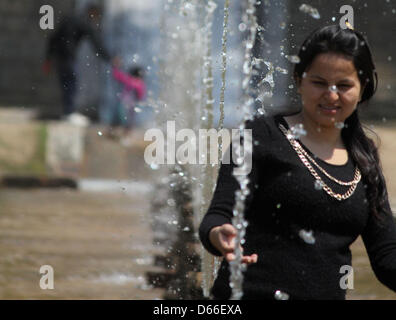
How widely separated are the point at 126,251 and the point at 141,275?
68 cm

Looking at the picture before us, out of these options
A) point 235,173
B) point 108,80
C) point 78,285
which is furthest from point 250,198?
point 108,80

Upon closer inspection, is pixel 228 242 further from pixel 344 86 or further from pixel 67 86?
pixel 67 86

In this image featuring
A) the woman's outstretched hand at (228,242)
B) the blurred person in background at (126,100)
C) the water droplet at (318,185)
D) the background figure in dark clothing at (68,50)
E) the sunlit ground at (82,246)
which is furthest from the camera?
the blurred person in background at (126,100)

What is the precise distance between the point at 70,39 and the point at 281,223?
9.21 meters

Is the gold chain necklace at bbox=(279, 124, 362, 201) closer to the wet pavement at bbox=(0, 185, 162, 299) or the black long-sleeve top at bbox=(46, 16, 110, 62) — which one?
the wet pavement at bbox=(0, 185, 162, 299)

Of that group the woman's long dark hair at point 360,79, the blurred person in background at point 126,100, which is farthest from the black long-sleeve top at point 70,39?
the woman's long dark hair at point 360,79

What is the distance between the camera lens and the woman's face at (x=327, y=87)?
5.82 ft

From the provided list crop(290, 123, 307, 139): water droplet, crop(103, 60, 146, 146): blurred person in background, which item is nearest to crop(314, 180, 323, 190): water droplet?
crop(290, 123, 307, 139): water droplet

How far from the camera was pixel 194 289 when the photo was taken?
11.1 feet

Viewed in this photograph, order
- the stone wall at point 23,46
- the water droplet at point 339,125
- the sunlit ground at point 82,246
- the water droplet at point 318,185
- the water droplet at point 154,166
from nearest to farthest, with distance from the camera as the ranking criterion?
1. the water droplet at point 318,185
2. the water droplet at point 339,125
3. the sunlit ground at point 82,246
4. the water droplet at point 154,166
5. the stone wall at point 23,46

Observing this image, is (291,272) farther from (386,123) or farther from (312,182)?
(386,123)

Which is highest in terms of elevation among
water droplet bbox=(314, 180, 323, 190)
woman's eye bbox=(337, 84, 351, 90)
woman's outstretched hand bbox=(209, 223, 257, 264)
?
woman's eye bbox=(337, 84, 351, 90)

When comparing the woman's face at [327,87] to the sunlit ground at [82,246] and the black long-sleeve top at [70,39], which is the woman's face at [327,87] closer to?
the sunlit ground at [82,246]

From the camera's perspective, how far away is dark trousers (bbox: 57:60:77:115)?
31.6ft
